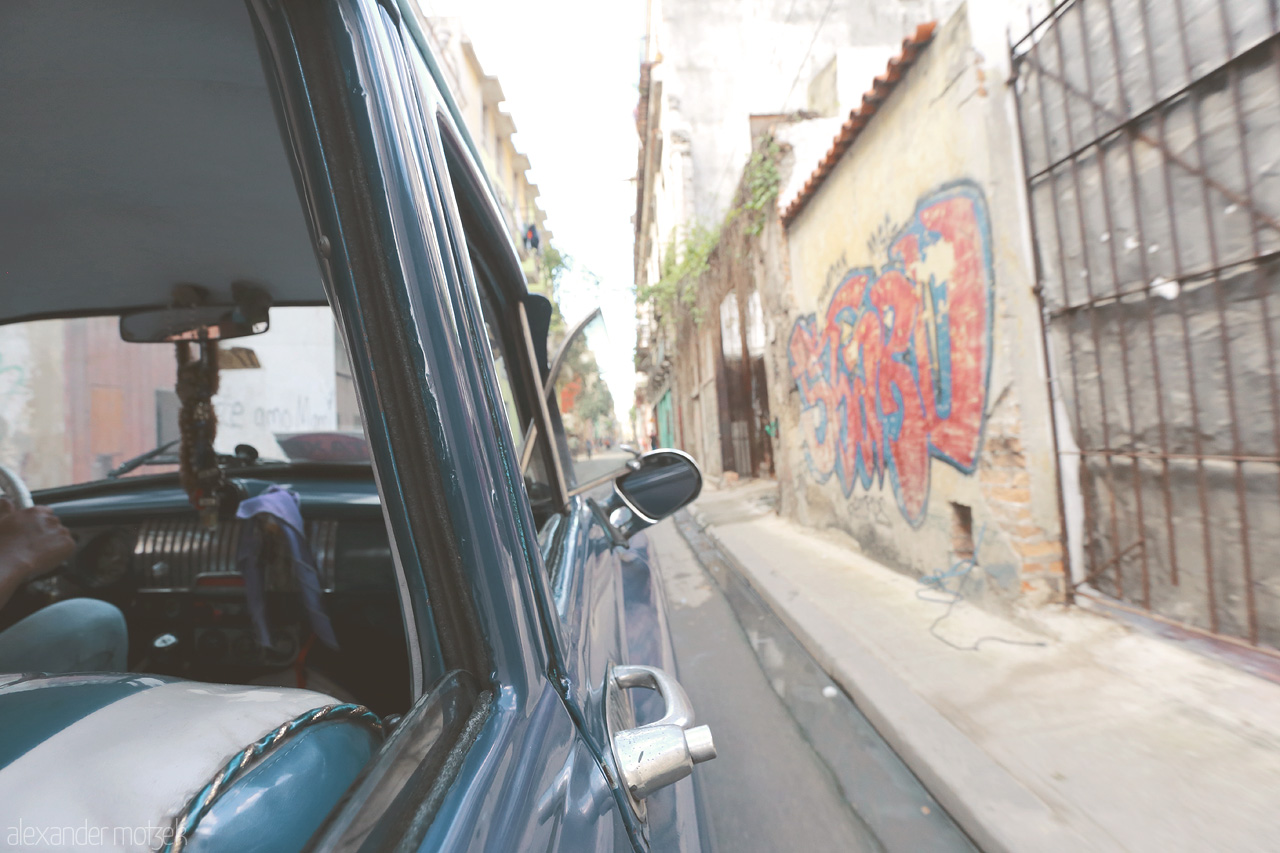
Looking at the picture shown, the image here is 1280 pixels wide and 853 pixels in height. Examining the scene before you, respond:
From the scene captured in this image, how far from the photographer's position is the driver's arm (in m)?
→ 1.05

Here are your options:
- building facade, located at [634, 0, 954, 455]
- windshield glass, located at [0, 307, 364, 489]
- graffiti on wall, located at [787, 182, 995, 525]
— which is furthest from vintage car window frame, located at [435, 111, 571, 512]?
building facade, located at [634, 0, 954, 455]

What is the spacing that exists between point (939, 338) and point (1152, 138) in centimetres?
151

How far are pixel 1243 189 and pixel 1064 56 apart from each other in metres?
1.28

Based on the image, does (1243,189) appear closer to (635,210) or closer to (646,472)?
(646,472)

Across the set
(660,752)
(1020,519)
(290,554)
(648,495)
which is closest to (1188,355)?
(1020,519)

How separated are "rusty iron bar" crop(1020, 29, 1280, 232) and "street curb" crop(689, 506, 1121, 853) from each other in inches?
91.4

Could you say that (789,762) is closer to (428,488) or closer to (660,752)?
(660,752)

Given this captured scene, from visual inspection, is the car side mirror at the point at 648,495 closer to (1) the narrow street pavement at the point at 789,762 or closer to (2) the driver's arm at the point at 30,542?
(1) the narrow street pavement at the point at 789,762

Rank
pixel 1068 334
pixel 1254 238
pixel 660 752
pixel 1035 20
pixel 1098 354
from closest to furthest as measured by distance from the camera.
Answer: pixel 660 752, pixel 1254 238, pixel 1098 354, pixel 1068 334, pixel 1035 20

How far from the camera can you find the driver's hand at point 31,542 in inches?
41.3

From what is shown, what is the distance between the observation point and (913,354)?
4465mm

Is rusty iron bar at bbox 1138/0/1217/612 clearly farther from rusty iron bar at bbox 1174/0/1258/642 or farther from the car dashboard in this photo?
the car dashboard

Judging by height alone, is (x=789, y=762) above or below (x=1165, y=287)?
below

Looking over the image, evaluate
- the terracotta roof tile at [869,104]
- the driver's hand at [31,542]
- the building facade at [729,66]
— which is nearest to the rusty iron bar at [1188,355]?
the terracotta roof tile at [869,104]
